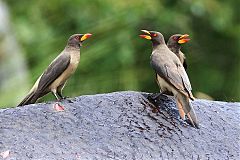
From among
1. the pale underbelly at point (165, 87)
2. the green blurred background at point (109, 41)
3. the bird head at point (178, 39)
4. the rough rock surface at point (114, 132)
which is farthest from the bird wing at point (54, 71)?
the green blurred background at point (109, 41)

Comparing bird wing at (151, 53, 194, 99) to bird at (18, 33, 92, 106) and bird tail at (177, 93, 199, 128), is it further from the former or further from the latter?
bird at (18, 33, 92, 106)

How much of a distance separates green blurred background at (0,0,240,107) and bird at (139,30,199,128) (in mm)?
4324

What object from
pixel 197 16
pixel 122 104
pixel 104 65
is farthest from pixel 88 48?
pixel 122 104

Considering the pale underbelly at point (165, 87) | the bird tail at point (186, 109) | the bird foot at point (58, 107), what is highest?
the bird foot at point (58, 107)

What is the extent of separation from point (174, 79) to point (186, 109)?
21 centimetres

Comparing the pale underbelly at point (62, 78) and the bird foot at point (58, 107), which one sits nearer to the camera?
the bird foot at point (58, 107)

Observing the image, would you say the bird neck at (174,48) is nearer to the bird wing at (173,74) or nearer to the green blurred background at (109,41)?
the bird wing at (173,74)

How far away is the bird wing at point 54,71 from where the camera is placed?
4.80 metres

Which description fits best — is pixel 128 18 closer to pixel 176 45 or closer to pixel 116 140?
pixel 176 45

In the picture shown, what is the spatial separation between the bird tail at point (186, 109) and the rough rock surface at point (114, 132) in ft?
0.12

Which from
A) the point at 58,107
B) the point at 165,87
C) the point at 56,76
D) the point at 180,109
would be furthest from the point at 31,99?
the point at 180,109

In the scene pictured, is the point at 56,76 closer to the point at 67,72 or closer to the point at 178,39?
the point at 67,72

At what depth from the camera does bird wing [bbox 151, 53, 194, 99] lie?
4.61 metres

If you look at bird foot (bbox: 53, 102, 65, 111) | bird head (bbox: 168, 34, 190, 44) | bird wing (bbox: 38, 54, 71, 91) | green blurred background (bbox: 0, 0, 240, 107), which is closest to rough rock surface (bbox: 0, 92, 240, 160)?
bird foot (bbox: 53, 102, 65, 111)
